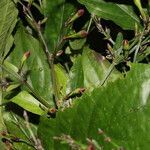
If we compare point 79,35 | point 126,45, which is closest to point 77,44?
point 79,35

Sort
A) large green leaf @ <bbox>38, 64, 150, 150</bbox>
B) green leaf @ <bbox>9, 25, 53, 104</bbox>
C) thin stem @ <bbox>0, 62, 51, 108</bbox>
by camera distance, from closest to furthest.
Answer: large green leaf @ <bbox>38, 64, 150, 150</bbox>, thin stem @ <bbox>0, 62, 51, 108</bbox>, green leaf @ <bbox>9, 25, 53, 104</bbox>

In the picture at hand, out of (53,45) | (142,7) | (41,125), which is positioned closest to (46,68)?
(53,45)

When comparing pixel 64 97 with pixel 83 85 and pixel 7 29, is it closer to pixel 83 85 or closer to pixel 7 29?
pixel 83 85

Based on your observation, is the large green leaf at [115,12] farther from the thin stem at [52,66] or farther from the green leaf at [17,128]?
the green leaf at [17,128]

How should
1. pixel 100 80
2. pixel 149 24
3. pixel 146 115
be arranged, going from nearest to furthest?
pixel 146 115
pixel 149 24
pixel 100 80

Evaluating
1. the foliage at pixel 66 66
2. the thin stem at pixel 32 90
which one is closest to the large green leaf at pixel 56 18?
the foliage at pixel 66 66

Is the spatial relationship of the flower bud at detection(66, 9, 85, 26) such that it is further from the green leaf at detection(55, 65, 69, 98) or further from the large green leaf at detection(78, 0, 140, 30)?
the green leaf at detection(55, 65, 69, 98)

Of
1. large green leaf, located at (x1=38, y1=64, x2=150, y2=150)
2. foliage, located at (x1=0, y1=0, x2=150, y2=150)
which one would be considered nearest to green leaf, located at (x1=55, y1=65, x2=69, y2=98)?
foliage, located at (x1=0, y1=0, x2=150, y2=150)

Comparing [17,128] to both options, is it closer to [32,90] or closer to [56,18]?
[32,90]
